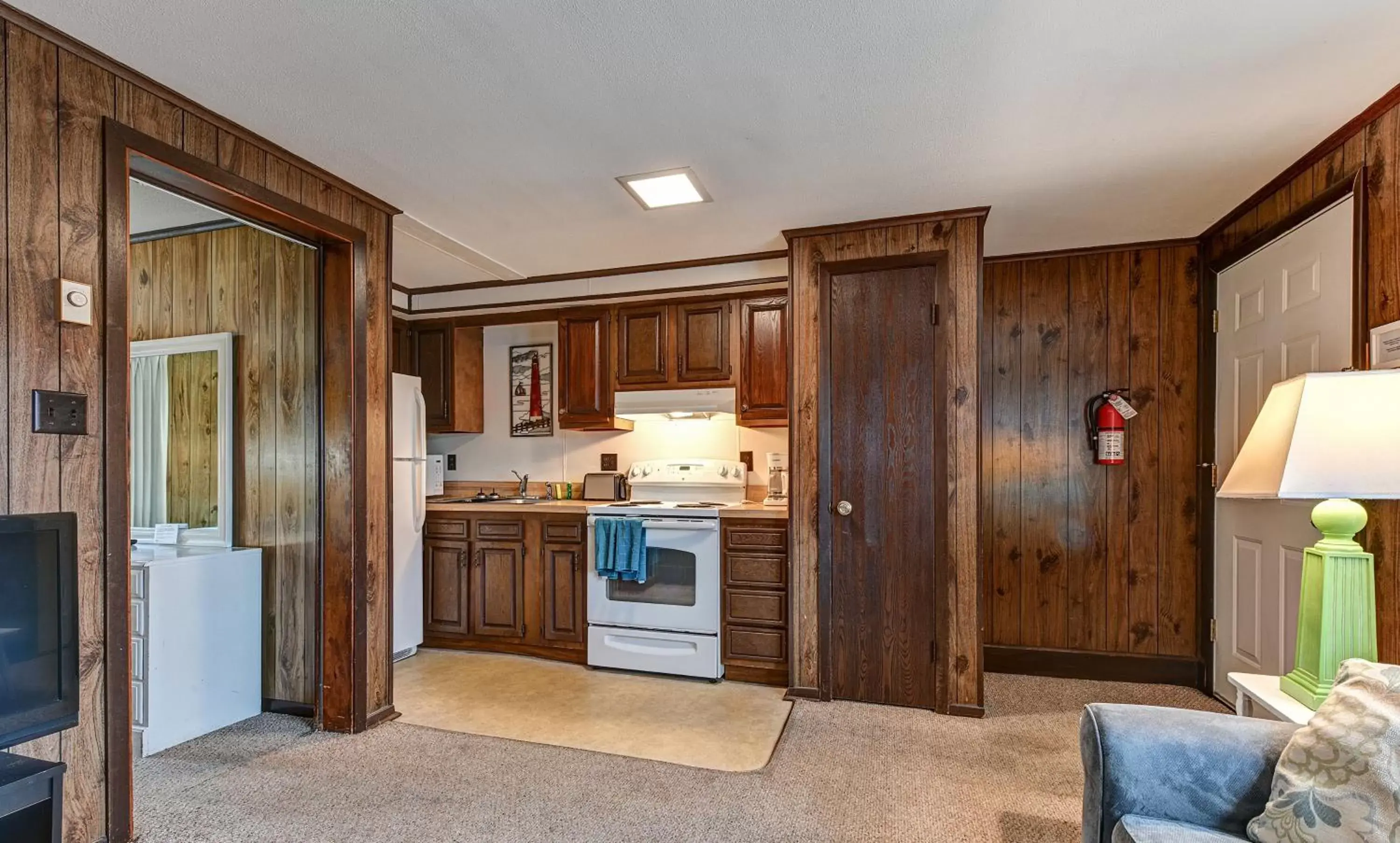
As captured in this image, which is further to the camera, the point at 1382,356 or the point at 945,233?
the point at 945,233

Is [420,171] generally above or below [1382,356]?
above

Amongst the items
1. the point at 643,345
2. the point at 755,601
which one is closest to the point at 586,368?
the point at 643,345

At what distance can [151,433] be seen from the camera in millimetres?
3387

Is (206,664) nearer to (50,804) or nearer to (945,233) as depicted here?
(50,804)

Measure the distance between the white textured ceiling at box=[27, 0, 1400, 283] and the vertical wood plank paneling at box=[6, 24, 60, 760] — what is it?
16 cm

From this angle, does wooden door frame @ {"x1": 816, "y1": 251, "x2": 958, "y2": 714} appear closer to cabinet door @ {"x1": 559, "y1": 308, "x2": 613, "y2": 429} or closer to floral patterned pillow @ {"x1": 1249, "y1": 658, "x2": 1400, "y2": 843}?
cabinet door @ {"x1": 559, "y1": 308, "x2": 613, "y2": 429}

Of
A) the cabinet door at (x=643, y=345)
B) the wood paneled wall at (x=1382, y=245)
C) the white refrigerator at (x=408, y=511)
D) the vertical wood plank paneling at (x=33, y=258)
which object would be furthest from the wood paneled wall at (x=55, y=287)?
the wood paneled wall at (x=1382, y=245)

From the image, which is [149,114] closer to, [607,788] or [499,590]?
[607,788]

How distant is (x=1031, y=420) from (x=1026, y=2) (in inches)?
102

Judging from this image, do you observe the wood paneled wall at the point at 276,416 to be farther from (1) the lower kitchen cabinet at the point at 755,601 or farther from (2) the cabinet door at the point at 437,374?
A: (1) the lower kitchen cabinet at the point at 755,601

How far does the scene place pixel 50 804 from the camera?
1.59 metres

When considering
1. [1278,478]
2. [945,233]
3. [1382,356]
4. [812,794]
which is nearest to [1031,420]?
[945,233]

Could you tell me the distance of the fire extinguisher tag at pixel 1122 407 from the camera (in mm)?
3646

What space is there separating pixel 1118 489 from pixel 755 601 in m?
2.06
